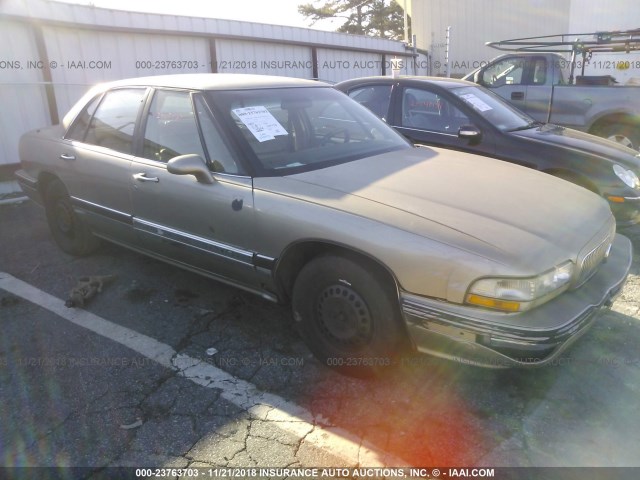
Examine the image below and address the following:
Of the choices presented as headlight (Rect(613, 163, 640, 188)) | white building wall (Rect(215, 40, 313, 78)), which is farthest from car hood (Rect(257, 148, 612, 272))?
white building wall (Rect(215, 40, 313, 78))

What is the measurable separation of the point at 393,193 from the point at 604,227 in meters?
1.26

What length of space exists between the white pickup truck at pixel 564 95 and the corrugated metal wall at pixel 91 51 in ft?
15.0

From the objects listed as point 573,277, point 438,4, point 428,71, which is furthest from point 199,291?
point 438,4

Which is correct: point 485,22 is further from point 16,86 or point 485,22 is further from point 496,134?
point 16,86

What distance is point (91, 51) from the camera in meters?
7.66

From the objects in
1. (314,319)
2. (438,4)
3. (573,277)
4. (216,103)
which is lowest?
(314,319)

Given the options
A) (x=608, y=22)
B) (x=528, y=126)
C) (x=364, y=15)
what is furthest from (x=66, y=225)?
(x=364, y=15)

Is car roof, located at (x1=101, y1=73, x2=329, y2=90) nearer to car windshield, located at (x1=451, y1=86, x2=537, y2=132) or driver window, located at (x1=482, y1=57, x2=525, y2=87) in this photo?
car windshield, located at (x1=451, y1=86, x2=537, y2=132)

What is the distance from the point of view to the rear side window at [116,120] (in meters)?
3.71

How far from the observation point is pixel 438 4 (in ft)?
72.2

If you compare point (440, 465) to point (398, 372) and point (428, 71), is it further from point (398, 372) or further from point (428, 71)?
point (428, 71)

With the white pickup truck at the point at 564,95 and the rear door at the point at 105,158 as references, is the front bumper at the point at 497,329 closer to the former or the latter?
the rear door at the point at 105,158

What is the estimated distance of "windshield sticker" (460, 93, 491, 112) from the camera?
201 inches

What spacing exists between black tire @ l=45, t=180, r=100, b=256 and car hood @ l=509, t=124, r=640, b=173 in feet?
13.5
